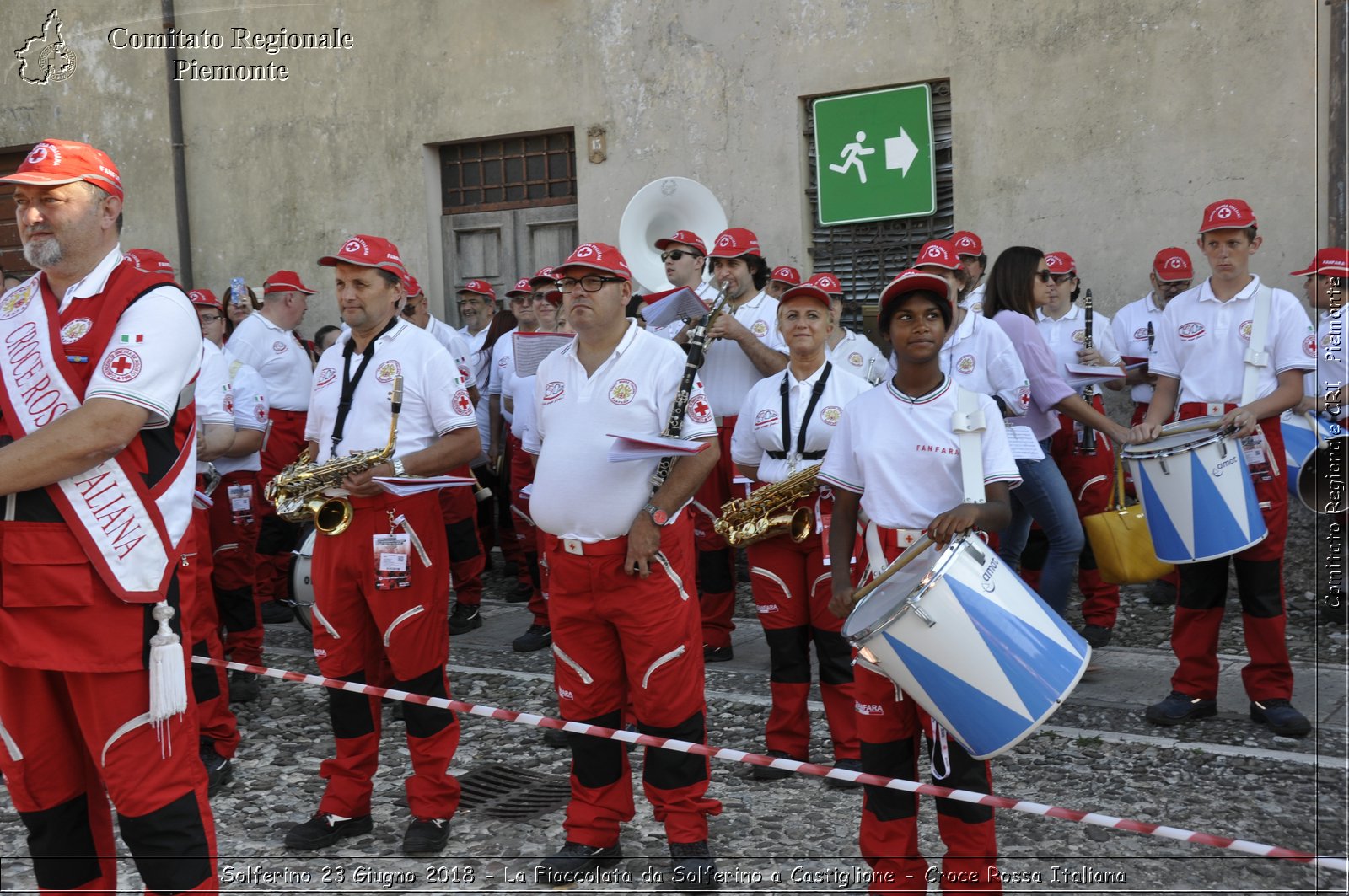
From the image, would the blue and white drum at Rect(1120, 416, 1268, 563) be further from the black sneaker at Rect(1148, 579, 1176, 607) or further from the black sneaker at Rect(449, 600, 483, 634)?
the black sneaker at Rect(449, 600, 483, 634)

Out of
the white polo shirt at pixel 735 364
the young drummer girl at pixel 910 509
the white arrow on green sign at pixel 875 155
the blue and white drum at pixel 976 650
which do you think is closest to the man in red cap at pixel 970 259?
the white polo shirt at pixel 735 364

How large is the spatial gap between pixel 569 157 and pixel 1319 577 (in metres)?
7.37

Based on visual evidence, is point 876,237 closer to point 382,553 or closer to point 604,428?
point 604,428

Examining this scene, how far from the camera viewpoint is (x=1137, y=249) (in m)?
9.45

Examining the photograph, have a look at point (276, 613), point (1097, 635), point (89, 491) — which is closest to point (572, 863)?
point (89, 491)

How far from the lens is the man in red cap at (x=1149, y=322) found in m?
8.73

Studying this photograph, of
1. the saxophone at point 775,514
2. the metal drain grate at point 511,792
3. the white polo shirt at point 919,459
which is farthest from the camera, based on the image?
the saxophone at point 775,514

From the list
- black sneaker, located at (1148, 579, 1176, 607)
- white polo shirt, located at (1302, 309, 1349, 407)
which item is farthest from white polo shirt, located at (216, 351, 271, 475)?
white polo shirt, located at (1302, 309, 1349, 407)

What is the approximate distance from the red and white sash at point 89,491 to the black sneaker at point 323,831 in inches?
71.9

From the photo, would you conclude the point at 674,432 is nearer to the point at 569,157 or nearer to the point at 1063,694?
the point at 1063,694

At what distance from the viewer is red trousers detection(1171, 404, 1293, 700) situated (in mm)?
5961

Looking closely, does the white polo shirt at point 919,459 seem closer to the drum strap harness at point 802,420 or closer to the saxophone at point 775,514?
the saxophone at point 775,514

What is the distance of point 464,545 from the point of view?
895 cm

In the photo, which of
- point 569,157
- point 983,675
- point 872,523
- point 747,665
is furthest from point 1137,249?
point 983,675
